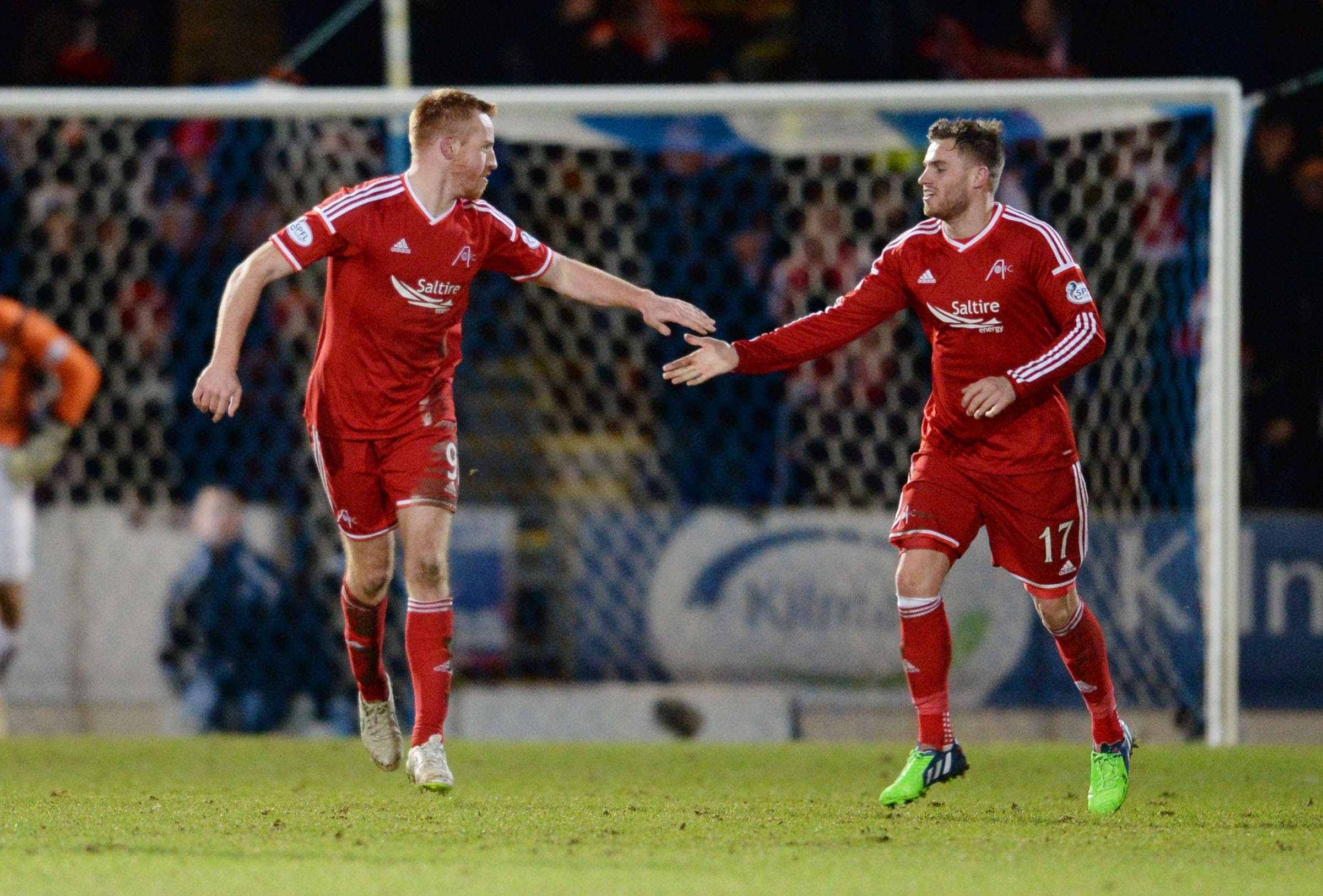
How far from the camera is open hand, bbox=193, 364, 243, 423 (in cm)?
514

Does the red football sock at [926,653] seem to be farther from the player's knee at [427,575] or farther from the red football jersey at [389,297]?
the red football jersey at [389,297]

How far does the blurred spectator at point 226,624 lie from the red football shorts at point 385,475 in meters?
3.38

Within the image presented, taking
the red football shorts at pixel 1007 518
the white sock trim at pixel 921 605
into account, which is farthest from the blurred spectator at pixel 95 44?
the white sock trim at pixel 921 605

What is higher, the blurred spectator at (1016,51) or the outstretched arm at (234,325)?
the blurred spectator at (1016,51)

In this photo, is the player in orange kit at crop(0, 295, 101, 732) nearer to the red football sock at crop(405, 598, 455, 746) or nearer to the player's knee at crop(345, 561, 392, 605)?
the player's knee at crop(345, 561, 392, 605)

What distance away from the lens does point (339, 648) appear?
368 inches

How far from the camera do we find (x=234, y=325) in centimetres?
530

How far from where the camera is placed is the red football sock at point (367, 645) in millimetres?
5875

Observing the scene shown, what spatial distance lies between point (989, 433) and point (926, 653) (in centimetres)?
68

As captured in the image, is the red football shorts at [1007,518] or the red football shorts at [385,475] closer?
the red football shorts at [1007,518]

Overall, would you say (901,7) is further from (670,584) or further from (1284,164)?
(670,584)

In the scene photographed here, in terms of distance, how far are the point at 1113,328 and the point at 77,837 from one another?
253 inches

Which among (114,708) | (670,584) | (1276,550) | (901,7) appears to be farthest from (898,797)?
(901,7)

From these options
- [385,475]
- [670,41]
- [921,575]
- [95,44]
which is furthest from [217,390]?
[95,44]
